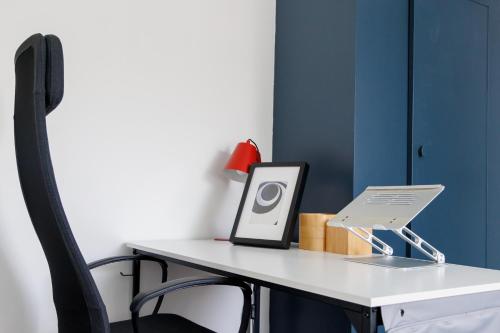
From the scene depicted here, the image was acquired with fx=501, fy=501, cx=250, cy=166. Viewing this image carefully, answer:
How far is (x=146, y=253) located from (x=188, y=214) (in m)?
0.40

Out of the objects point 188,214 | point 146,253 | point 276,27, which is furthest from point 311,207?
point 276,27

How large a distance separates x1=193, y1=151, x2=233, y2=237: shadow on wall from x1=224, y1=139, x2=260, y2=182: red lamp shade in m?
0.09

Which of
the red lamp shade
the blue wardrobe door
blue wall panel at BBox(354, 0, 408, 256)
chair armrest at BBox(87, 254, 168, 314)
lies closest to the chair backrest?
chair armrest at BBox(87, 254, 168, 314)

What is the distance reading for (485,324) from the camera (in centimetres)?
133

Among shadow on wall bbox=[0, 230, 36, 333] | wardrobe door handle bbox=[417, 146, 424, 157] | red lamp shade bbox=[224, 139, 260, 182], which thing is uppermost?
wardrobe door handle bbox=[417, 146, 424, 157]

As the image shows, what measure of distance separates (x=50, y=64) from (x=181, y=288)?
69 centimetres

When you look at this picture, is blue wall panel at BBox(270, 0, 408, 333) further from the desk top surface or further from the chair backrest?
the chair backrest

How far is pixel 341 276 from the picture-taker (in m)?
1.37

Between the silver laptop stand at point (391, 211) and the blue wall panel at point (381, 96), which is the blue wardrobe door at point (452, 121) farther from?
the silver laptop stand at point (391, 211)

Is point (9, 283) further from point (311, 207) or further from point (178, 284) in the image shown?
point (311, 207)

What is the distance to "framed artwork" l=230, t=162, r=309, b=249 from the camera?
2096 mm

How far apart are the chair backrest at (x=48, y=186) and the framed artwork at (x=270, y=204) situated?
3.31ft

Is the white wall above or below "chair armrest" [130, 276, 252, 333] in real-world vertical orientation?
above

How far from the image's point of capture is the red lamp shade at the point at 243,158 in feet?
7.81
